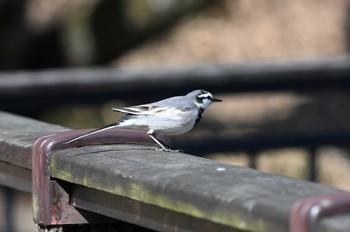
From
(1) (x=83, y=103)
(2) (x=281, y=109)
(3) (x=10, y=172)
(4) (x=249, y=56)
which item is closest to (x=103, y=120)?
(2) (x=281, y=109)

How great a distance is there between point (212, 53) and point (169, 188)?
13.5 metres

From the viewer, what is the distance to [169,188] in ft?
6.45

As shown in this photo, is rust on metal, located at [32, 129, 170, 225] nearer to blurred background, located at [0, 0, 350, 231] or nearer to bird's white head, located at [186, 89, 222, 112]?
bird's white head, located at [186, 89, 222, 112]

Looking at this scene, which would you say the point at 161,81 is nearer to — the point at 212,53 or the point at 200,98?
the point at 200,98

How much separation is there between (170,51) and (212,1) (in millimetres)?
5836

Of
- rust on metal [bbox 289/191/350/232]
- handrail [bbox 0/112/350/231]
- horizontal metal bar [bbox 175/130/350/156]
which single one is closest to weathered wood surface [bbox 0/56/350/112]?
horizontal metal bar [bbox 175/130/350/156]

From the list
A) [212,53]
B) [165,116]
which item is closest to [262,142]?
[165,116]

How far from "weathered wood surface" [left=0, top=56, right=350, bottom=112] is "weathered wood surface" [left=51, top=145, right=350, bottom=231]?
313 centimetres

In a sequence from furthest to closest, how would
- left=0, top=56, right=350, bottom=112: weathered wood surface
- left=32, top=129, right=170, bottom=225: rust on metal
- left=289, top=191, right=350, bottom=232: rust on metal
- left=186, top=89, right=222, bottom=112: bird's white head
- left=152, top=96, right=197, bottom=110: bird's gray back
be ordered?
left=0, top=56, right=350, bottom=112: weathered wood surface → left=186, top=89, right=222, bottom=112: bird's white head → left=152, top=96, right=197, bottom=110: bird's gray back → left=32, top=129, right=170, bottom=225: rust on metal → left=289, top=191, right=350, bottom=232: rust on metal

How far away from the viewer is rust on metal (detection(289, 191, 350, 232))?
1601 mm

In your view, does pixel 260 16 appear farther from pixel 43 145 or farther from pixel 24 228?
pixel 43 145

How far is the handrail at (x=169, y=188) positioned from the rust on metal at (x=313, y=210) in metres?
0.02

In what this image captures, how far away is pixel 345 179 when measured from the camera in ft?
35.8

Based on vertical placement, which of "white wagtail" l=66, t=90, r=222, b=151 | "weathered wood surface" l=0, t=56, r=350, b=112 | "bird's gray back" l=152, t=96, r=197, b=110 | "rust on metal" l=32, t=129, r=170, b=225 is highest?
"weathered wood surface" l=0, t=56, r=350, b=112
